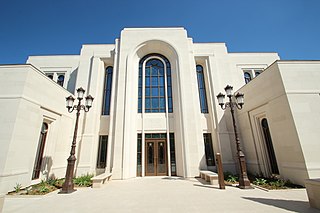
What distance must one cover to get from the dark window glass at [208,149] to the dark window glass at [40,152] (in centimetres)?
1130

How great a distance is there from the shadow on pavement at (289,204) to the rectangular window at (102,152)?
953 cm

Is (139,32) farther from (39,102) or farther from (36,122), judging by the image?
(36,122)

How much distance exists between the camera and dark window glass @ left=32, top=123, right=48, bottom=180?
26.8ft

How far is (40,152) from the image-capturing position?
8.55 meters

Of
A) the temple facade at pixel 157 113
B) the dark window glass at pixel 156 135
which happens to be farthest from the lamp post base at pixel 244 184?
the dark window glass at pixel 156 135

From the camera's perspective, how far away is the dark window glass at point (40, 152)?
26.8ft

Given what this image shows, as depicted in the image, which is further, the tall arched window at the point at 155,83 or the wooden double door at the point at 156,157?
the tall arched window at the point at 155,83

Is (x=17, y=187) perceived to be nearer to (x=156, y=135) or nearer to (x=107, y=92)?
(x=156, y=135)

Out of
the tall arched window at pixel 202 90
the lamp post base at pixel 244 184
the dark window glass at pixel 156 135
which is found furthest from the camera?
the tall arched window at pixel 202 90

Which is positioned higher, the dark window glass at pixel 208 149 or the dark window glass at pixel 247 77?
the dark window glass at pixel 247 77

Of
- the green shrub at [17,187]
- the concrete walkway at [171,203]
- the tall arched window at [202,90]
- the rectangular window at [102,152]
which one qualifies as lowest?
the concrete walkway at [171,203]

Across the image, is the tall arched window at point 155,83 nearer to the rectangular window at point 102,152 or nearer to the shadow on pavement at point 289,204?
the rectangular window at point 102,152

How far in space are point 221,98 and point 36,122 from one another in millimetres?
10707

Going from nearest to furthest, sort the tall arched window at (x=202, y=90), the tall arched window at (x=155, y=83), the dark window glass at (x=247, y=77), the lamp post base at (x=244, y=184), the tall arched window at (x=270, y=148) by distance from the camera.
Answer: the lamp post base at (x=244, y=184), the tall arched window at (x=270, y=148), the tall arched window at (x=155, y=83), the tall arched window at (x=202, y=90), the dark window glass at (x=247, y=77)
